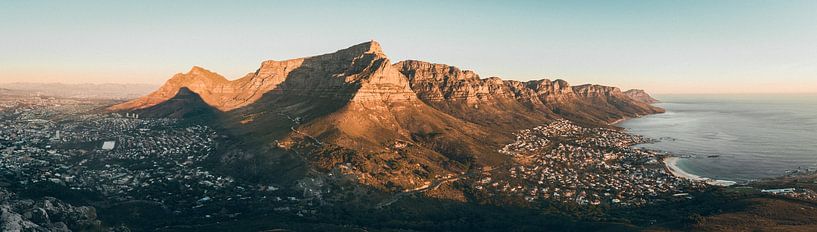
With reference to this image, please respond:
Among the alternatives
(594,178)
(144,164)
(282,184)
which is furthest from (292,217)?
(594,178)

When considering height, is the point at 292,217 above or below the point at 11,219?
below

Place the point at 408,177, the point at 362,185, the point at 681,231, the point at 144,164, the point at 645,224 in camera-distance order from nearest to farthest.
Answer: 1. the point at 681,231
2. the point at 645,224
3. the point at 362,185
4. the point at 408,177
5. the point at 144,164

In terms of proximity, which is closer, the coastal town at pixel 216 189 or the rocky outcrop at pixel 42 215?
the rocky outcrop at pixel 42 215

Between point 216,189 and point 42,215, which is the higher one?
point 42,215

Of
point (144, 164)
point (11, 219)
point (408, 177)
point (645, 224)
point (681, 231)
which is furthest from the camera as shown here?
point (144, 164)

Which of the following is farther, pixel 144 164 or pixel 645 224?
pixel 144 164

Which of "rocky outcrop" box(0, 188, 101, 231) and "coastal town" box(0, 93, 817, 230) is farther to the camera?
"coastal town" box(0, 93, 817, 230)

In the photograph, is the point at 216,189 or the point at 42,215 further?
the point at 216,189

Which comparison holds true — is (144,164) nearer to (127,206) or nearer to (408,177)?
(127,206)

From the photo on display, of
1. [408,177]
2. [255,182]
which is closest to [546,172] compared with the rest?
[408,177]
